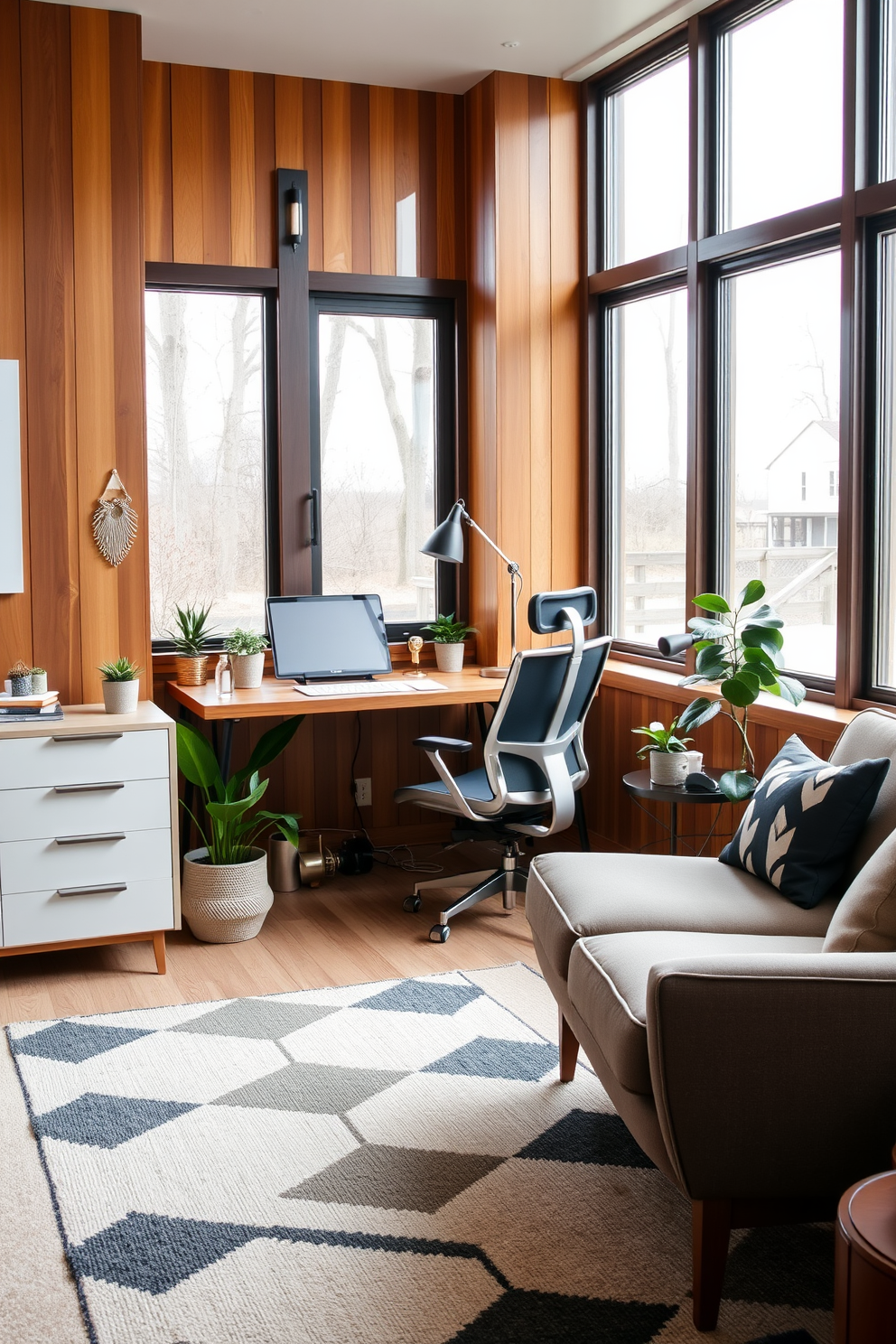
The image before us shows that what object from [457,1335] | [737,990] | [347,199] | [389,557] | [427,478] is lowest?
[457,1335]

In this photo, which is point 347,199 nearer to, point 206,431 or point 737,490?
point 206,431

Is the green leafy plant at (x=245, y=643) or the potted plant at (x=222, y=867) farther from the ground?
the green leafy plant at (x=245, y=643)

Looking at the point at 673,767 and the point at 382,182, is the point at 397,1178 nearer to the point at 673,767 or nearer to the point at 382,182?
the point at 673,767

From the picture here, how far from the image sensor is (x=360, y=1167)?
238cm

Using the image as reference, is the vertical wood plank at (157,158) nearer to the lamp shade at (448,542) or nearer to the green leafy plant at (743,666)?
the lamp shade at (448,542)

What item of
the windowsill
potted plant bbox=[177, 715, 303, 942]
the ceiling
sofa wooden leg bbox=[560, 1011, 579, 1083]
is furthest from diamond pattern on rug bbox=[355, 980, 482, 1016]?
the ceiling

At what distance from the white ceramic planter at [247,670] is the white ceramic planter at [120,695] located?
502mm

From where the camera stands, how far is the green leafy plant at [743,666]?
10.4ft

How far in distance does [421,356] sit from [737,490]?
4.67 feet

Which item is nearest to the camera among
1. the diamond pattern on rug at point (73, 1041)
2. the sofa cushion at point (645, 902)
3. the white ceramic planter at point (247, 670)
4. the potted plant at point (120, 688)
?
the sofa cushion at point (645, 902)

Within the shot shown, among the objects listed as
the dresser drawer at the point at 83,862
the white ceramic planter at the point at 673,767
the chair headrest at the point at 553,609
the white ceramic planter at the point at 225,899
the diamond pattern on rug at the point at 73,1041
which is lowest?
the diamond pattern on rug at the point at 73,1041

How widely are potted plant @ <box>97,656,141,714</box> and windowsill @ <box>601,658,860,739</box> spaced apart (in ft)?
5.25

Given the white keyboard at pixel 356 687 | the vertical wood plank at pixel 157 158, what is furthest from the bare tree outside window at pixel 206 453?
the white keyboard at pixel 356 687

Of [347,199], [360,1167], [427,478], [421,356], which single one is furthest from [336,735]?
[360,1167]
